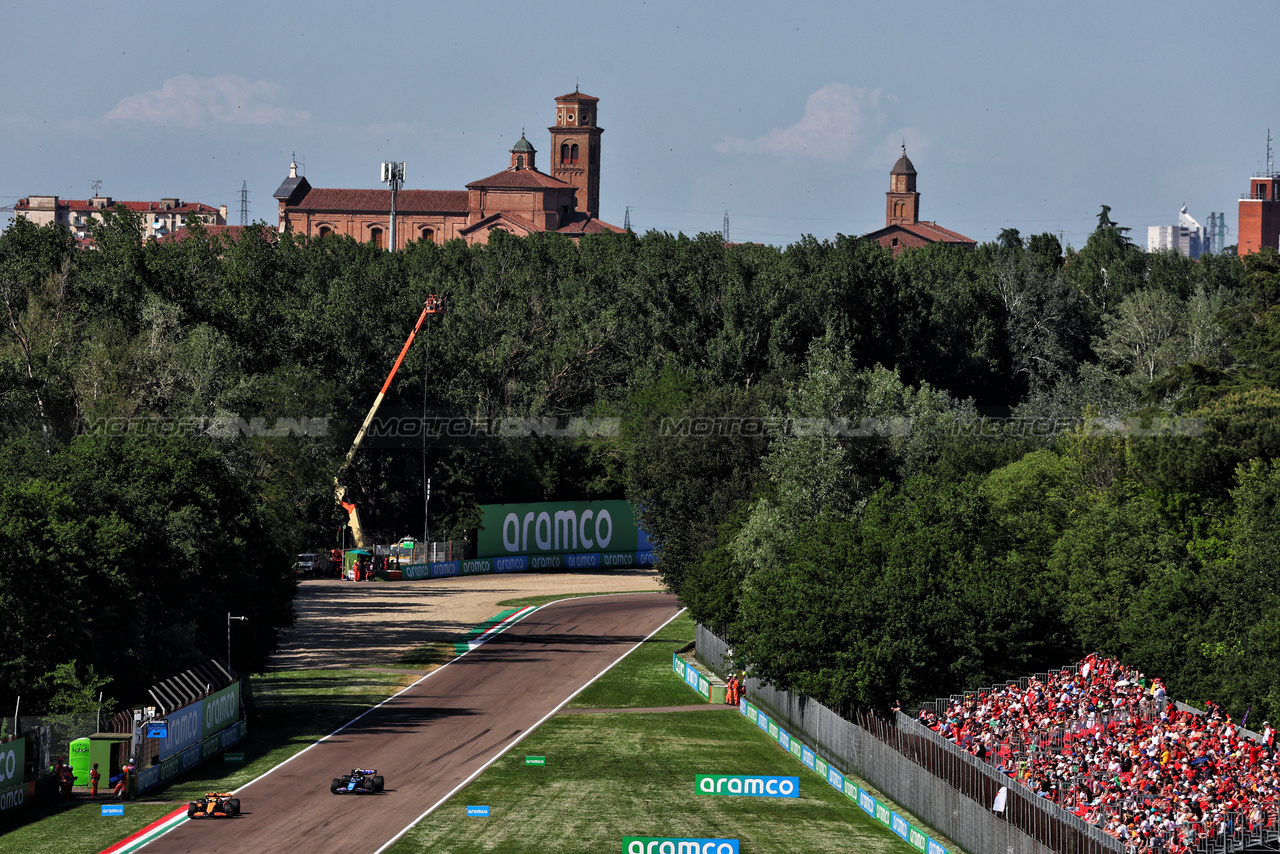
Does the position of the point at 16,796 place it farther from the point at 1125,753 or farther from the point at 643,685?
the point at 1125,753

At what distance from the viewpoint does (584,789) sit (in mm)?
36531

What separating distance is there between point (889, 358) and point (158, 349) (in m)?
57.0

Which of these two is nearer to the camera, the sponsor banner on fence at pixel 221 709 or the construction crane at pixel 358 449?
the sponsor banner on fence at pixel 221 709

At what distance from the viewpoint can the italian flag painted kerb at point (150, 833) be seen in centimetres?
2933

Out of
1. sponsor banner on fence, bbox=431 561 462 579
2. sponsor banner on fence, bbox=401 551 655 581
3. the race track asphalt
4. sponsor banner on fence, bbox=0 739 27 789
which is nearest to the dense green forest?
sponsor banner on fence, bbox=0 739 27 789

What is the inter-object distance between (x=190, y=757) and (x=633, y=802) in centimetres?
1213

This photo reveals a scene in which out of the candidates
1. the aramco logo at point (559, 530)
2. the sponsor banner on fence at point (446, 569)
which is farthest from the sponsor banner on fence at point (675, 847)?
the aramco logo at point (559, 530)

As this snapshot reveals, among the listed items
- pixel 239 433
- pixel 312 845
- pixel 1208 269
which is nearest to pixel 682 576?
pixel 239 433

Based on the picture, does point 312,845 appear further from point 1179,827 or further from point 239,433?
point 239,433

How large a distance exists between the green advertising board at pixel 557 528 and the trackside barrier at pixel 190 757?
162ft

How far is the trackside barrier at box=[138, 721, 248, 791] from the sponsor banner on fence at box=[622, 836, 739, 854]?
12.4 m

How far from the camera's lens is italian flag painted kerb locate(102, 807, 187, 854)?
2933cm

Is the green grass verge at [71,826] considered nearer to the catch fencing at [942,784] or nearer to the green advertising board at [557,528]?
the catch fencing at [942,784]

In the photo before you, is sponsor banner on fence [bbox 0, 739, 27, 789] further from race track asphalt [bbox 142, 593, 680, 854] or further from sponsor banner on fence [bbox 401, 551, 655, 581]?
sponsor banner on fence [bbox 401, 551, 655, 581]
